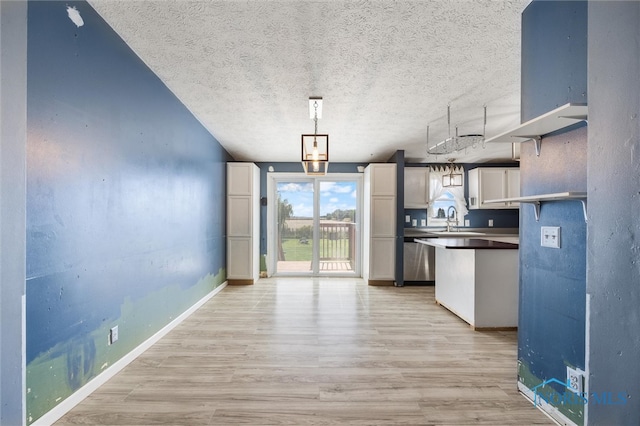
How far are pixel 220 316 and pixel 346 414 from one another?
2.26 metres

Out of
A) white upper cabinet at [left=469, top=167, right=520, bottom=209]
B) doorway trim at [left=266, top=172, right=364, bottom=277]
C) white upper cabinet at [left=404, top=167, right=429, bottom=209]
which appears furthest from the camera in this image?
doorway trim at [left=266, top=172, right=364, bottom=277]

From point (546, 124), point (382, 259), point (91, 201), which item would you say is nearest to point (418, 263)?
point (382, 259)

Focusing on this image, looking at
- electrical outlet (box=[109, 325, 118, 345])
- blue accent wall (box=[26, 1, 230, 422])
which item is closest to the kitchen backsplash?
blue accent wall (box=[26, 1, 230, 422])

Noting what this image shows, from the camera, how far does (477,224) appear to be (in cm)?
611

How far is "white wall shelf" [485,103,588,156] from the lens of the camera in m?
1.42

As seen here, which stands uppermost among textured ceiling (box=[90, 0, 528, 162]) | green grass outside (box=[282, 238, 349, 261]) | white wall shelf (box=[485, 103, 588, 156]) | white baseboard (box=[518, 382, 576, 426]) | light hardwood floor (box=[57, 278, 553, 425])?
textured ceiling (box=[90, 0, 528, 162])

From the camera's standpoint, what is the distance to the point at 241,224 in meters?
5.30

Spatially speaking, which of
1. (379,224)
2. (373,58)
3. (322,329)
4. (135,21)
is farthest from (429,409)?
(379,224)

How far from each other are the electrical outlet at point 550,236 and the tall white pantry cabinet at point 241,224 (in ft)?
14.4

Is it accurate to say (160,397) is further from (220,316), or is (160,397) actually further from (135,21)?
(135,21)

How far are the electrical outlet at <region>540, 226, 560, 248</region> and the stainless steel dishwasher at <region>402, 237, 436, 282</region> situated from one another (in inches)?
142

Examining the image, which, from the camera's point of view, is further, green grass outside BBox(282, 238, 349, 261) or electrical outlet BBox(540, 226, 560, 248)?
green grass outside BBox(282, 238, 349, 261)

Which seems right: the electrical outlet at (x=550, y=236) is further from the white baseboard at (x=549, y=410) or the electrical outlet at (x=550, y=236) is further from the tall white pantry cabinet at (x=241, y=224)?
the tall white pantry cabinet at (x=241, y=224)

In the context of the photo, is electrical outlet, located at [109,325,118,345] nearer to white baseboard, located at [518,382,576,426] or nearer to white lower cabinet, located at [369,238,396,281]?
white baseboard, located at [518,382,576,426]
